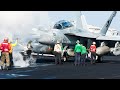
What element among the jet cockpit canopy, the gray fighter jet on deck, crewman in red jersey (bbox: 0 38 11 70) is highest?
the jet cockpit canopy

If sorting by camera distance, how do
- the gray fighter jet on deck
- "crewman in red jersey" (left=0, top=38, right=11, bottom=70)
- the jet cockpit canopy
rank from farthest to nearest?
the jet cockpit canopy → the gray fighter jet on deck → "crewman in red jersey" (left=0, top=38, right=11, bottom=70)

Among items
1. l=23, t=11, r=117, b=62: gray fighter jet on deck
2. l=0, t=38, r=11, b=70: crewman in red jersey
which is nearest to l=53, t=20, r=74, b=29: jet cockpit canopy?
l=23, t=11, r=117, b=62: gray fighter jet on deck

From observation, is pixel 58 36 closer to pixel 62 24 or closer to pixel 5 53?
pixel 62 24

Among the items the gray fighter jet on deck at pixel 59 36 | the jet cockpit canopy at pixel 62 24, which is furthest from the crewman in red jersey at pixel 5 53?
the jet cockpit canopy at pixel 62 24

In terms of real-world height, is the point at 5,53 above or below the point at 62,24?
below

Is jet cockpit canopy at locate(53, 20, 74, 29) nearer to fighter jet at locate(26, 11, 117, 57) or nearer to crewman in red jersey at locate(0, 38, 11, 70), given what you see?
fighter jet at locate(26, 11, 117, 57)

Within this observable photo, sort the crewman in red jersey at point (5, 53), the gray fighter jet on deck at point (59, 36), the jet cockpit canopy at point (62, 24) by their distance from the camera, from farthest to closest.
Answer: the jet cockpit canopy at point (62, 24) → the gray fighter jet on deck at point (59, 36) → the crewman in red jersey at point (5, 53)

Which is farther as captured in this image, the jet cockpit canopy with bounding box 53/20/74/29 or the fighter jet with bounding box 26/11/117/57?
the jet cockpit canopy with bounding box 53/20/74/29

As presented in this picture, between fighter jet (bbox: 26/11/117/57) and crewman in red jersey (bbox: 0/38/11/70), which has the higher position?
fighter jet (bbox: 26/11/117/57)

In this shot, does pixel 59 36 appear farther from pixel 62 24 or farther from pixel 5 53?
pixel 5 53

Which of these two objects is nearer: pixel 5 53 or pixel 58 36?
pixel 5 53

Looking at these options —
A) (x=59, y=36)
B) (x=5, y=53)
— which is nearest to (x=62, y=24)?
(x=59, y=36)

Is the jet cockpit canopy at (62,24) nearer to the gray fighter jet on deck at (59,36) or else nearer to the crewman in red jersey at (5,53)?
the gray fighter jet on deck at (59,36)
